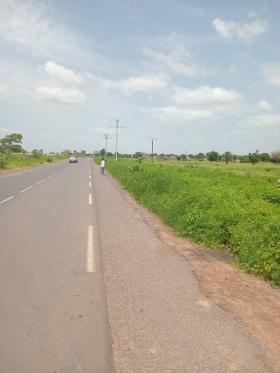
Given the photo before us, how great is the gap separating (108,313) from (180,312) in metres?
0.98

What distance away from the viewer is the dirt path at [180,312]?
4406mm

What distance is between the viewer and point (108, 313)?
5.55 meters

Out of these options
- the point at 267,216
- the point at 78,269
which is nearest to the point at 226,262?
the point at 267,216

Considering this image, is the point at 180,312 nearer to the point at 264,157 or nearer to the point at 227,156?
the point at 264,157

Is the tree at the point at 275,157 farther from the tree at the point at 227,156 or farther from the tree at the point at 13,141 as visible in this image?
the tree at the point at 13,141

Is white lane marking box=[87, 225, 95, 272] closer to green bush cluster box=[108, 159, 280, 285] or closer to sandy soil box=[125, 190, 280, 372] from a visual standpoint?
sandy soil box=[125, 190, 280, 372]

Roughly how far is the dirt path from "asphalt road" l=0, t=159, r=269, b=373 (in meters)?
0.01

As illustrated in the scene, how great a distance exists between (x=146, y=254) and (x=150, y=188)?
1156 centimetres

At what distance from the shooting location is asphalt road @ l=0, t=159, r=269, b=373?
14.2 feet

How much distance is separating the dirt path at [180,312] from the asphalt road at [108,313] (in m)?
0.01

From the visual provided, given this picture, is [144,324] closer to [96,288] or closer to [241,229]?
[96,288]

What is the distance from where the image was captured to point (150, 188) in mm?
20469

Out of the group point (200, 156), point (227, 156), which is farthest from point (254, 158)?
point (200, 156)

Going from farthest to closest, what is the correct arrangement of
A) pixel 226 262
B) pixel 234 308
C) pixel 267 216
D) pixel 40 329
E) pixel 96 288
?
1. pixel 267 216
2. pixel 226 262
3. pixel 96 288
4. pixel 234 308
5. pixel 40 329
